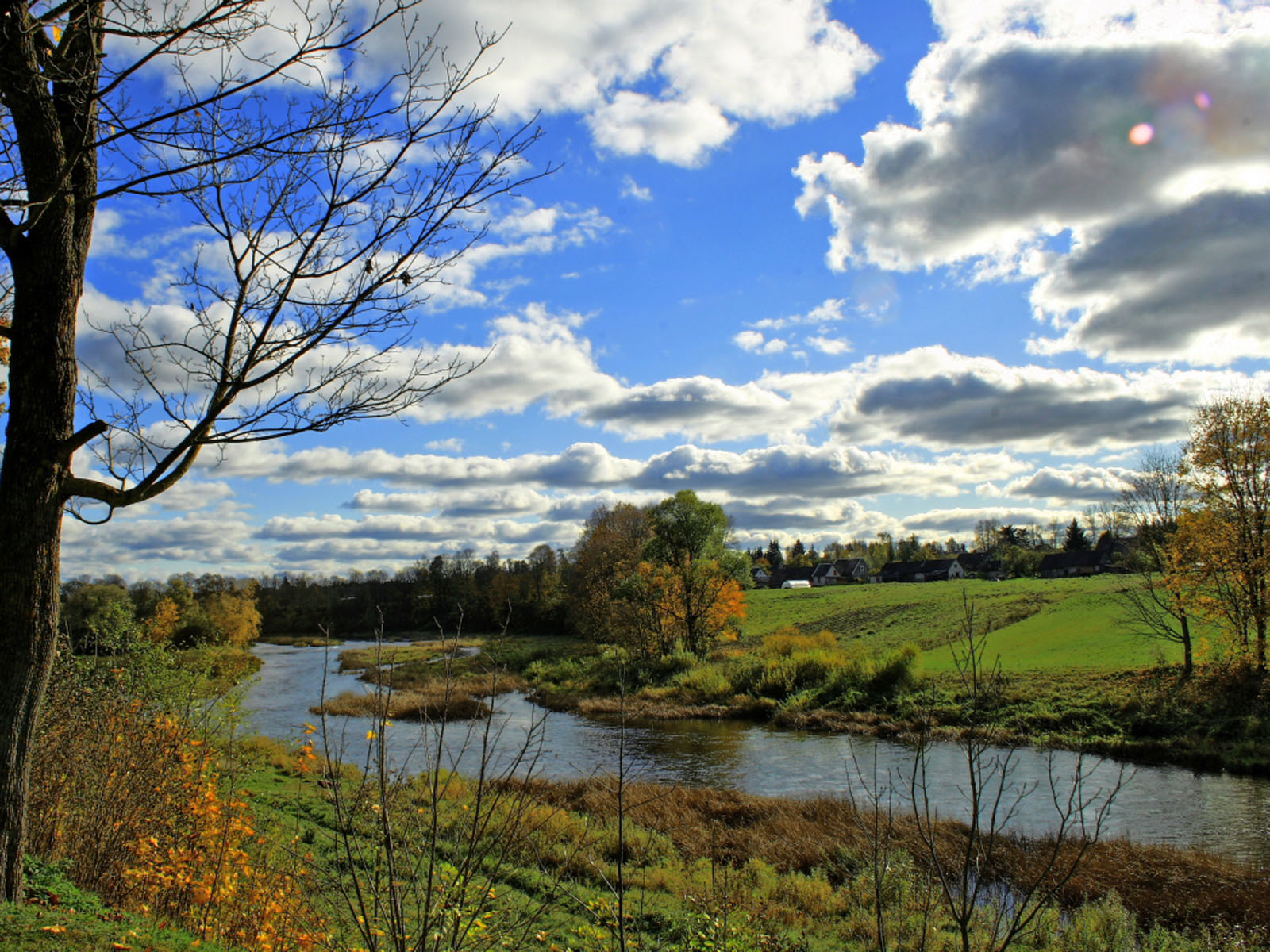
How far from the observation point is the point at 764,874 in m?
10.8

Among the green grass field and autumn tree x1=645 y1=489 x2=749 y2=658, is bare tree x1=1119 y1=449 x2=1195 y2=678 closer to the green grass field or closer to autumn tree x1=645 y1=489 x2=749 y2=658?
the green grass field

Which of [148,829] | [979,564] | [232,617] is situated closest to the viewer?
[148,829]

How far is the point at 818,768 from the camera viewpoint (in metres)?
19.6

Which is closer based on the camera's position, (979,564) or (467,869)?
(467,869)

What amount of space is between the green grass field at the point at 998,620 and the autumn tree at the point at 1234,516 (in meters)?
4.30

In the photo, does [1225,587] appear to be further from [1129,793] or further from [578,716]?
[578,716]

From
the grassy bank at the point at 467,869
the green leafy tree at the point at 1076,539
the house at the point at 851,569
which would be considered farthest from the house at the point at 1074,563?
the grassy bank at the point at 467,869

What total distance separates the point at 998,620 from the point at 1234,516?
20.6m

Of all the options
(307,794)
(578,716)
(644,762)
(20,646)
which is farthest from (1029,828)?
(578,716)

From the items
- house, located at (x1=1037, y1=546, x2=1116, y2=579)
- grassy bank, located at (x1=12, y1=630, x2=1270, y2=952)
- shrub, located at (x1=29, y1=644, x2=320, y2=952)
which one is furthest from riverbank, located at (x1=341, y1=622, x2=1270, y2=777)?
house, located at (x1=1037, y1=546, x2=1116, y2=579)

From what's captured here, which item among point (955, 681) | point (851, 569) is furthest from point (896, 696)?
point (851, 569)

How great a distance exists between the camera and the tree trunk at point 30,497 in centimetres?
358

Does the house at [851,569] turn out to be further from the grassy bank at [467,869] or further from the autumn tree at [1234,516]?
the grassy bank at [467,869]

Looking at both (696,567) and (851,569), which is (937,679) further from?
(851,569)
